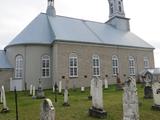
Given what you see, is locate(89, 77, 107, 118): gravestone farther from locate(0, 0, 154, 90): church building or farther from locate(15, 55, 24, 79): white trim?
locate(15, 55, 24, 79): white trim

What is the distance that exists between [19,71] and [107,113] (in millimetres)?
18292

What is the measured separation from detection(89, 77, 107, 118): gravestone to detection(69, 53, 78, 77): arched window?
16.7 m

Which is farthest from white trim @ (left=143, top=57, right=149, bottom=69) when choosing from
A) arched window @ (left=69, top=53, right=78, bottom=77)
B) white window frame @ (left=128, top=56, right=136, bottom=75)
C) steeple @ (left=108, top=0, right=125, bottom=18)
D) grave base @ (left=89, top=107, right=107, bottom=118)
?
grave base @ (left=89, top=107, right=107, bottom=118)

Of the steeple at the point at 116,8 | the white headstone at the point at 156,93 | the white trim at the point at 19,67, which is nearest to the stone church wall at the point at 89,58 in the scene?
the white trim at the point at 19,67

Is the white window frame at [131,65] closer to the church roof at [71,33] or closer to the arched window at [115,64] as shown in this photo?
the church roof at [71,33]

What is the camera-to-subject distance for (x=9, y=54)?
27.2 metres

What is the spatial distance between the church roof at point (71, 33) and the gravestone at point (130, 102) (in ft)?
62.4

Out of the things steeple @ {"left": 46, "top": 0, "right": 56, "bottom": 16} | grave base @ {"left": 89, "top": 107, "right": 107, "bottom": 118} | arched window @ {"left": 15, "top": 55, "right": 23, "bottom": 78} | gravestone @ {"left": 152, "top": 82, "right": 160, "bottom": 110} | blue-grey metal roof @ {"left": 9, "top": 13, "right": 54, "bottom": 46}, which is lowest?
grave base @ {"left": 89, "top": 107, "right": 107, "bottom": 118}

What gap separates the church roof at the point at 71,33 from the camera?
26.9 m

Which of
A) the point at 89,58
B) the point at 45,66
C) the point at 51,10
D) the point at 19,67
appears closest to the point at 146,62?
the point at 89,58

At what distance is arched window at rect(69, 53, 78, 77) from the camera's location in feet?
87.6

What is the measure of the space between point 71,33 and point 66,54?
3.47 m

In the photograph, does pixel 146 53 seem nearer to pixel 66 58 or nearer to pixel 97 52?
pixel 97 52

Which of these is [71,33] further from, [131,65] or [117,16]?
[117,16]
